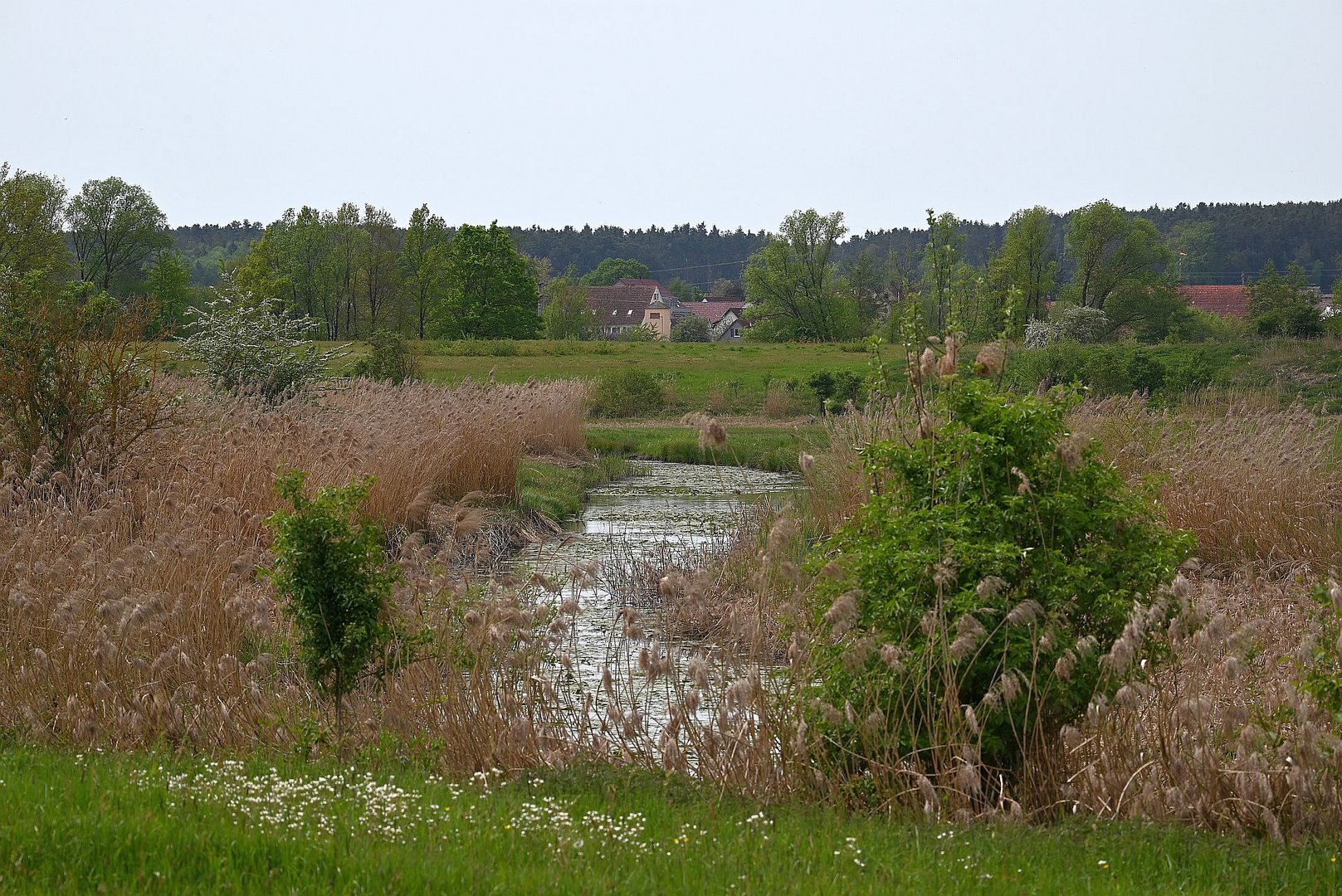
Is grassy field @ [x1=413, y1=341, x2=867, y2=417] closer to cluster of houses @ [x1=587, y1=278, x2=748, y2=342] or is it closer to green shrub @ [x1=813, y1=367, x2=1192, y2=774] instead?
green shrub @ [x1=813, y1=367, x2=1192, y2=774]

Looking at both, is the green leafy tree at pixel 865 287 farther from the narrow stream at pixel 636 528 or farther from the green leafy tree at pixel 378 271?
the narrow stream at pixel 636 528

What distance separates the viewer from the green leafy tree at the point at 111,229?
71562 millimetres

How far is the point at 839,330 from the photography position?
79.8 metres

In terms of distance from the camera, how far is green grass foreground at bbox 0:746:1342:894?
395 centimetres

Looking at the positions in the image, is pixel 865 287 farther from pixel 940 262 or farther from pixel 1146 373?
pixel 940 262

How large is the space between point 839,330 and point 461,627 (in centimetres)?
7358

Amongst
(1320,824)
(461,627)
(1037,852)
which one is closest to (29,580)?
(461,627)

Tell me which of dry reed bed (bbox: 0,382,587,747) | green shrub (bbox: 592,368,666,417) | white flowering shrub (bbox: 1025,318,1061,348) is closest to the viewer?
dry reed bed (bbox: 0,382,587,747)

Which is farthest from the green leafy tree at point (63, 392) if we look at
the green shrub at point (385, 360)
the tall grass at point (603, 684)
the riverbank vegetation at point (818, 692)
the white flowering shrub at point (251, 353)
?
the green shrub at point (385, 360)

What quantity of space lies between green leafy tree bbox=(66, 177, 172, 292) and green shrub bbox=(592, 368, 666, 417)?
45540 millimetres

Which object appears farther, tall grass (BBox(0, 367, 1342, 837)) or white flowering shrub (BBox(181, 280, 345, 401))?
white flowering shrub (BBox(181, 280, 345, 401))

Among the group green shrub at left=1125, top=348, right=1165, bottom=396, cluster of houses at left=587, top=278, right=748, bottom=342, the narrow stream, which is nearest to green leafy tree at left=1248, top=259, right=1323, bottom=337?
green shrub at left=1125, top=348, right=1165, bottom=396

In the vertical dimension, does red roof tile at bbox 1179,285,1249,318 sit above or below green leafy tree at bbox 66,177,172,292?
below

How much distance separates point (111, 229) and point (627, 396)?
47654mm
